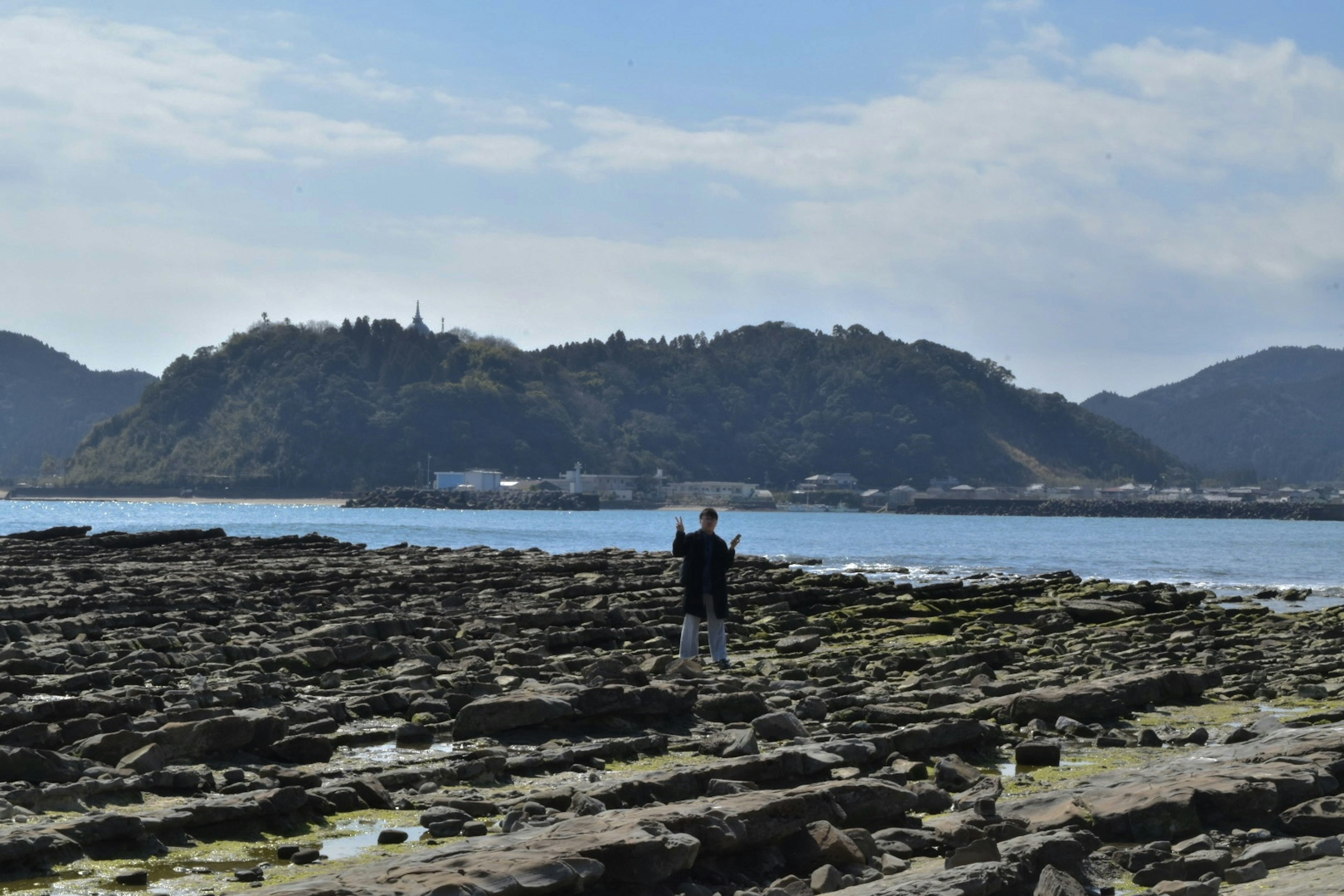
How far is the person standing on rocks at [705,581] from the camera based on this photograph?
55.9ft

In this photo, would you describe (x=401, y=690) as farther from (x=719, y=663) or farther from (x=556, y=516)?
(x=556, y=516)

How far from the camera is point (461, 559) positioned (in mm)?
42594

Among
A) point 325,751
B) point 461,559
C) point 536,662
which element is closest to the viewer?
point 325,751

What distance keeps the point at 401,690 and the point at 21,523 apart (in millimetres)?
99581

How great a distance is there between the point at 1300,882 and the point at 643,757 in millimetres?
5806

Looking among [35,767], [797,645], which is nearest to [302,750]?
[35,767]

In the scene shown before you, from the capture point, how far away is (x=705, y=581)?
17.1m

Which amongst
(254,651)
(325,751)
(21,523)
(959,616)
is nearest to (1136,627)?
(959,616)

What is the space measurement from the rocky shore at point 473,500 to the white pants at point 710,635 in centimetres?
17209

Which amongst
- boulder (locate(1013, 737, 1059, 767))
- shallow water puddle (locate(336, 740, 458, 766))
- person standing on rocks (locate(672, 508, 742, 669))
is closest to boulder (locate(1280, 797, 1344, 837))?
boulder (locate(1013, 737, 1059, 767))

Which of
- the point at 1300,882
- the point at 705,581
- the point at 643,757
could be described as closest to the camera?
the point at 1300,882

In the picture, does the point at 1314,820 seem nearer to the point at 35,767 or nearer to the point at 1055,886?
the point at 1055,886

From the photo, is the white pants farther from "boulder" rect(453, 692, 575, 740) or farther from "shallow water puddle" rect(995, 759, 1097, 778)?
"shallow water puddle" rect(995, 759, 1097, 778)

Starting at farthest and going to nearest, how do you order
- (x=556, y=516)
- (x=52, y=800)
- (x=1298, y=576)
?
1. (x=556, y=516)
2. (x=1298, y=576)
3. (x=52, y=800)
